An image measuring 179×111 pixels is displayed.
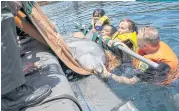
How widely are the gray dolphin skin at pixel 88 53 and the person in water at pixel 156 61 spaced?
0.41 metres

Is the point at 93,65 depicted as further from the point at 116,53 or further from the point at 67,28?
the point at 67,28

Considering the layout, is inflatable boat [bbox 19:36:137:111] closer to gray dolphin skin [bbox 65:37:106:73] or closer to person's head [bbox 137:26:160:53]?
gray dolphin skin [bbox 65:37:106:73]

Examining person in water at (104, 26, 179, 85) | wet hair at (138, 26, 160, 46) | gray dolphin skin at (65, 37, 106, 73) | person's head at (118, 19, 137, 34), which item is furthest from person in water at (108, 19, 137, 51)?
wet hair at (138, 26, 160, 46)

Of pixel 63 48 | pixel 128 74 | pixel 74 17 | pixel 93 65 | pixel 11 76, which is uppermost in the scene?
pixel 11 76

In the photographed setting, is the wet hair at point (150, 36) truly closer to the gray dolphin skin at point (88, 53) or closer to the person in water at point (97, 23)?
the gray dolphin skin at point (88, 53)

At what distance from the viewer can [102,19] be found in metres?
6.11

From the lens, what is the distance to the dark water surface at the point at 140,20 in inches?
156

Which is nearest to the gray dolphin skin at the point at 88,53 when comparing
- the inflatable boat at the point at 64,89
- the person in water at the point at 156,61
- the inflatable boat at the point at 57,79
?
the inflatable boat at the point at 57,79

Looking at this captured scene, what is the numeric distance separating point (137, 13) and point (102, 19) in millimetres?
3304

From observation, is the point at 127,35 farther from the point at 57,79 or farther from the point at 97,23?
the point at 57,79

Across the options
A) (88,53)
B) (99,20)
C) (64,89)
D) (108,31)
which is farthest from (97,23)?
(64,89)

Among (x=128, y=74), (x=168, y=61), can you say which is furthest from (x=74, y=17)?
(x=168, y=61)

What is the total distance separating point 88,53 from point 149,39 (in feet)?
3.46

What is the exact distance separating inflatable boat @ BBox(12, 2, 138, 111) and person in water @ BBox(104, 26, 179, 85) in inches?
22.7
